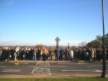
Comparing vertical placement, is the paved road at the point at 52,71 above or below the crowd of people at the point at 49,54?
below

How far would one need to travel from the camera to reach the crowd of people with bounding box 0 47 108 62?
36.0 metres

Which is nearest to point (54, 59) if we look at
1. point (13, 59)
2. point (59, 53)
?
point (59, 53)

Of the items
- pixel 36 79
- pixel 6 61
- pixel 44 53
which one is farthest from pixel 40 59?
pixel 36 79

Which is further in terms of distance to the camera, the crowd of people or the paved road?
the crowd of people

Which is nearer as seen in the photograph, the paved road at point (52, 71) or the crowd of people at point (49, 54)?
the paved road at point (52, 71)

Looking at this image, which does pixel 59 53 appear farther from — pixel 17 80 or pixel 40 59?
pixel 17 80

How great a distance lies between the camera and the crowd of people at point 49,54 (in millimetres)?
36031

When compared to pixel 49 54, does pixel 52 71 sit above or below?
below

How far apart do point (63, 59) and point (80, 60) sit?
1745mm

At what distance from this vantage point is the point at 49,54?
122ft

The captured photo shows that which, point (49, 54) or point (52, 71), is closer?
point (52, 71)

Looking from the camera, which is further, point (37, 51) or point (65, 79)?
point (37, 51)

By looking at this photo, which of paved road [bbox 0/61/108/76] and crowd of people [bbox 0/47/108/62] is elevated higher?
crowd of people [bbox 0/47/108/62]

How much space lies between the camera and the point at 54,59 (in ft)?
122
